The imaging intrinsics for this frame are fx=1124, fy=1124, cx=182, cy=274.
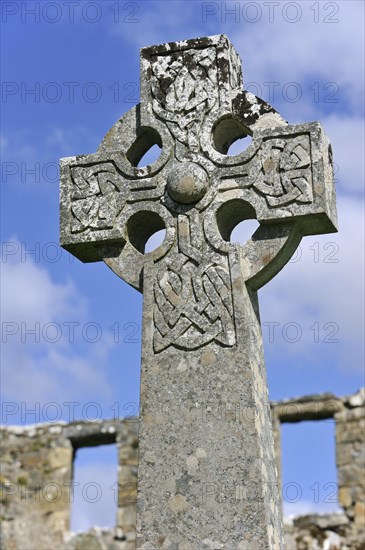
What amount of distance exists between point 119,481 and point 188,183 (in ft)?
41.2

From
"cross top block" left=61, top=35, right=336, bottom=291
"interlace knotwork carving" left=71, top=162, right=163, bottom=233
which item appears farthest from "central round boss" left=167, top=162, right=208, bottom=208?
"interlace knotwork carving" left=71, top=162, right=163, bottom=233

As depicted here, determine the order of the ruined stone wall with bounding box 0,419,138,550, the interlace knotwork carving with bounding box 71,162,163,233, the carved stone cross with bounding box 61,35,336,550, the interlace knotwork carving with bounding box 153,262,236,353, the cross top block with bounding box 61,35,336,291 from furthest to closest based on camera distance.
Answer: the ruined stone wall with bounding box 0,419,138,550, the interlace knotwork carving with bounding box 71,162,163,233, the cross top block with bounding box 61,35,336,291, the interlace knotwork carving with bounding box 153,262,236,353, the carved stone cross with bounding box 61,35,336,550

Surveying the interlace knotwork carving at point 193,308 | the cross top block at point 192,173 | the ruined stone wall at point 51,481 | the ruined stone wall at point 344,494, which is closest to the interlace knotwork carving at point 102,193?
the cross top block at point 192,173

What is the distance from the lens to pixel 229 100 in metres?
6.36

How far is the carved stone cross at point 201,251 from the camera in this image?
5.73 meters

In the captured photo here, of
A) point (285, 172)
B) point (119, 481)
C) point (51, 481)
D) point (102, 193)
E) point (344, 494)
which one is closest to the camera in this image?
point (285, 172)

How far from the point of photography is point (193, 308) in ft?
19.8

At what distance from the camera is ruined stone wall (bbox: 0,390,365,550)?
53.6 ft

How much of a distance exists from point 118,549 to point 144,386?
12.3 metres

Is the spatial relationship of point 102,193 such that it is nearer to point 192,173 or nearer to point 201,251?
point 192,173

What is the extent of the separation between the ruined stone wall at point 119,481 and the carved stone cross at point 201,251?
10679mm

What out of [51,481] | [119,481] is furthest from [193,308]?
[51,481]

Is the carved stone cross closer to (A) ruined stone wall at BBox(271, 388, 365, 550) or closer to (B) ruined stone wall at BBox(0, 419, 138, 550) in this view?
(A) ruined stone wall at BBox(271, 388, 365, 550)

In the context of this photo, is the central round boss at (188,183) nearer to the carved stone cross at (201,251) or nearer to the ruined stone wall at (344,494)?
the carved stone cross at (201,251)
